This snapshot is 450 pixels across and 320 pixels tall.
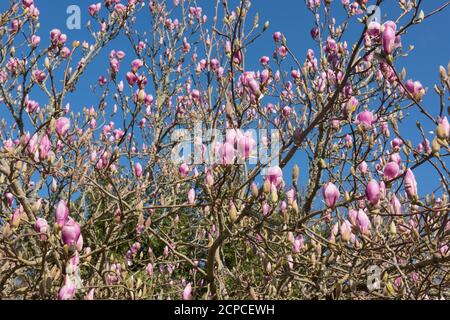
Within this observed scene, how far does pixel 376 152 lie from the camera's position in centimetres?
534

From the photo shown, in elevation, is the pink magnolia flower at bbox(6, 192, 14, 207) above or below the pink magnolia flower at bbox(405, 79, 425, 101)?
above

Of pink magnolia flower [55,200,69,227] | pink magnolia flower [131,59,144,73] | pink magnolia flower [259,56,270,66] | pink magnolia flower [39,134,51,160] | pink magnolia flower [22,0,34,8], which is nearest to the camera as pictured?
pink magnolia flower [55,200,69,227]

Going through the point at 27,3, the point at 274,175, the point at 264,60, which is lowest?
the point at 274,175

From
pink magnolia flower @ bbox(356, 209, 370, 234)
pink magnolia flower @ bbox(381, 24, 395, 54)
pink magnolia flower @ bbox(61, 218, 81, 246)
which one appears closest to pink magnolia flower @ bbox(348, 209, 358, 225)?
pink magnolia flower @ bbox(356, 209, 370, 234)

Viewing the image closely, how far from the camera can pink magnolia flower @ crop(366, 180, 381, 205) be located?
6.91ft

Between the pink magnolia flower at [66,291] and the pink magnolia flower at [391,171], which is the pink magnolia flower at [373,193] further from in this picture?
the pink magnolia flower at [66,291]

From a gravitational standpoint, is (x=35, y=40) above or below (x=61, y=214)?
above

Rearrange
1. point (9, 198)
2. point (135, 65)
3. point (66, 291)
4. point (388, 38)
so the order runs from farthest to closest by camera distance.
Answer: point (9, 198), point (135, 65), point (388, 38), point (66, 291)

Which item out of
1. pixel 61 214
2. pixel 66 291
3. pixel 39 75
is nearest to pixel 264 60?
pixel 39 75

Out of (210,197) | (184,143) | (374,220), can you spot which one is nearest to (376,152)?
(184,143)

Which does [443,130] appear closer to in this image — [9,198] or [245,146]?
[245,146]

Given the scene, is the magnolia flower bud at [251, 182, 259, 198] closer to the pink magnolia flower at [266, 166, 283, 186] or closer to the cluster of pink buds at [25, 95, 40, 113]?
the pink magnolia flower at [266, 166, 283, 186]

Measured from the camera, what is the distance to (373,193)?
83.1 inches
